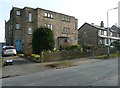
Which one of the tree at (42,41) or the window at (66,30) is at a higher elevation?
the window at (66,30)

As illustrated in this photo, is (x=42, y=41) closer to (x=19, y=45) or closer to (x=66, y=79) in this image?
(x=19, y=45)

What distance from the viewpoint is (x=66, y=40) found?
49.7m

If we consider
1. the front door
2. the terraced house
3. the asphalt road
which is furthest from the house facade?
the asphalt road

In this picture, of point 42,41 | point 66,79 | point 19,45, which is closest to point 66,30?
point 19,45

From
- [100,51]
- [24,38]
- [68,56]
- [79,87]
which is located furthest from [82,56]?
[79,87]

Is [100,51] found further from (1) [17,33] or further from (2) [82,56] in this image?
(1) [17,33]

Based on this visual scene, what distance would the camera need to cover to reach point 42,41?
30828mm

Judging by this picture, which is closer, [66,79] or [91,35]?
[66,79]

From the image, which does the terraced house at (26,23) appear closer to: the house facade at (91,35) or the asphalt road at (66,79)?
the house facade at (91,35)

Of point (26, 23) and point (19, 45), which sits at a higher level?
point (26, 23)

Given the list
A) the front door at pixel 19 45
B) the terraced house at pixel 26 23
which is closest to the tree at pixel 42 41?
the terraced house at pixel 26 23

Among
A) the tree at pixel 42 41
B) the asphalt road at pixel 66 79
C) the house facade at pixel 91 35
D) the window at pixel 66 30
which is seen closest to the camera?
the asphalt road at pixel 66 79

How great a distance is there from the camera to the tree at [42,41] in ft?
101

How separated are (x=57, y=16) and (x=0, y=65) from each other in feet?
86.4
